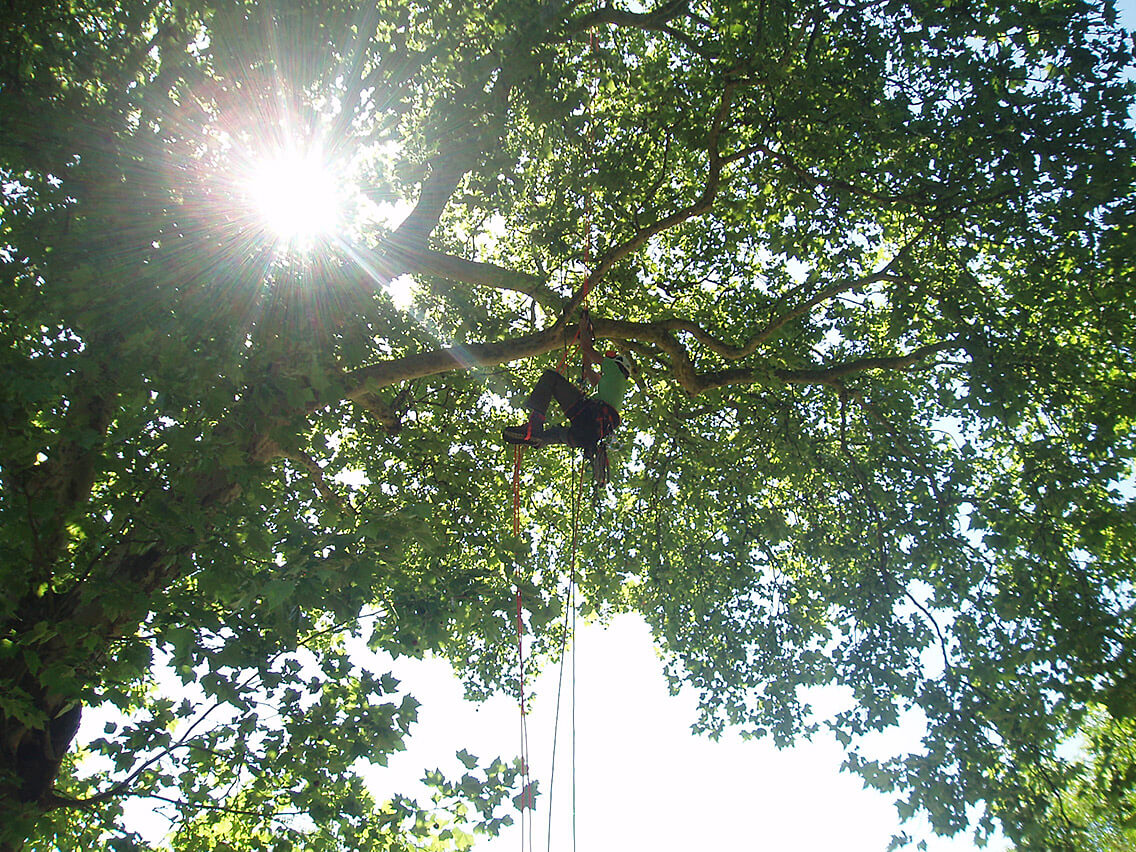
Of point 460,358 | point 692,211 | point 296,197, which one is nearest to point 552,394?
point 460,358

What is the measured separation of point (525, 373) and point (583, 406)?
4753 mm

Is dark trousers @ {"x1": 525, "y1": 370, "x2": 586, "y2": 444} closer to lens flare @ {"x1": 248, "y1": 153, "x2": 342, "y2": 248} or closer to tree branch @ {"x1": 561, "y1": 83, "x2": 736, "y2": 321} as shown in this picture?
tree branch @ {"x1": 561, "y1": 83, "x2": 736, "y2": 321}

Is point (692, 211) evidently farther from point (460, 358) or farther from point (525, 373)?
point (525, 373)

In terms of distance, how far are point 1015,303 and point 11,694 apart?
32.0 ft

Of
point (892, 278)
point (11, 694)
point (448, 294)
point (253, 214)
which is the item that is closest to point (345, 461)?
point (448, 294)

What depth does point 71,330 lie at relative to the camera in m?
5.05

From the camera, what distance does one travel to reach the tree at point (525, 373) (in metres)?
4.65

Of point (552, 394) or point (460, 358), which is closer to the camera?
point (552, 394)

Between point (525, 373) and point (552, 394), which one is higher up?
point (525, 373)

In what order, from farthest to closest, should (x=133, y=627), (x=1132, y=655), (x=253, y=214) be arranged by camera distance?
(x=253, y=214) < (x=1132, y=655) < (x=133, y=627)

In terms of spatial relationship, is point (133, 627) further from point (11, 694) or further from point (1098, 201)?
point (1098, 201)

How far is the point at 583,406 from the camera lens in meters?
6.50

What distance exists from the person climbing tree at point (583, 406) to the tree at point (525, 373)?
88 centimetres

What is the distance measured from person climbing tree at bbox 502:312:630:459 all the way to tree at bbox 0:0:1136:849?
88 cm
